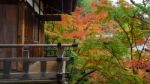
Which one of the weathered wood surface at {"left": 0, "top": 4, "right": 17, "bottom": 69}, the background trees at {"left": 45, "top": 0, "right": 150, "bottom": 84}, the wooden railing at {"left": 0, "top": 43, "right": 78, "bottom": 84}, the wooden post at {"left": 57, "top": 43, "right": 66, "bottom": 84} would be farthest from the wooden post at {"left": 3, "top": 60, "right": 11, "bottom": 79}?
the background trees at {"left": 45, "top": 0, "right": 150, "bottom": 84}

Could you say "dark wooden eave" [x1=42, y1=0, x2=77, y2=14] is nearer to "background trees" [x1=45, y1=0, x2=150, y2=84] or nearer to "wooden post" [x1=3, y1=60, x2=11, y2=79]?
"background trees" [x1=45, y1=0, x2=150, y2=84]

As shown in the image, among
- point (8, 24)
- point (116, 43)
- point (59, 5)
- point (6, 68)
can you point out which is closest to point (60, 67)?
point (6, 68)

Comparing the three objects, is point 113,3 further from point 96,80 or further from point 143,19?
point 96,80

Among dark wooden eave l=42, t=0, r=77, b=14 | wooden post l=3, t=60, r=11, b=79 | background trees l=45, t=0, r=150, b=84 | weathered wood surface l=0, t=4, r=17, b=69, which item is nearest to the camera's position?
wooden post l=3, t=60, r=11, b=79

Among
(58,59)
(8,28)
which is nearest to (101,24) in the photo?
(8,28)

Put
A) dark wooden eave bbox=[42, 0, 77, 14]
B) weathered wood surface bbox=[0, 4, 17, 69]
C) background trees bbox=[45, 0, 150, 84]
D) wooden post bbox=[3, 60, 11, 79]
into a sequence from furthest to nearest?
dark wooden eave bbox=[42, 0, 77, 14] → background trees bbox=[45, 0, 150, 84] → weathered wood surface bbox=[0, 4, 17, 69] → wooden post bbox=[3, 60, 11, 79]

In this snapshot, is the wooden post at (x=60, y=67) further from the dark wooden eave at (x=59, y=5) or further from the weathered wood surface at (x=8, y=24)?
the dark wooden eave at (x=59, y=5)

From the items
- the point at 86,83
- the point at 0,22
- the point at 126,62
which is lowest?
the point at 86,83

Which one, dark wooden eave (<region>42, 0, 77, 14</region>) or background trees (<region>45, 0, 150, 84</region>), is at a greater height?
dark wooden eave (<region>42, 0, 77, 14</region>)

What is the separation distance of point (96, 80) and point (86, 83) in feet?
8.57

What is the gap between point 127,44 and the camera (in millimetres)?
17359

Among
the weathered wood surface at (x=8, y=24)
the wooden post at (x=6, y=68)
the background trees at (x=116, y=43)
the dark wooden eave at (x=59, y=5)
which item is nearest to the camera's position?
the wooden post at (x=6, y=68)

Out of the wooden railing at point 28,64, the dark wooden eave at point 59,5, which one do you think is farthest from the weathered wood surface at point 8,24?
the dark wooden eave at point 59,5

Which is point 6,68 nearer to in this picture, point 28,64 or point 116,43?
point 28,64
